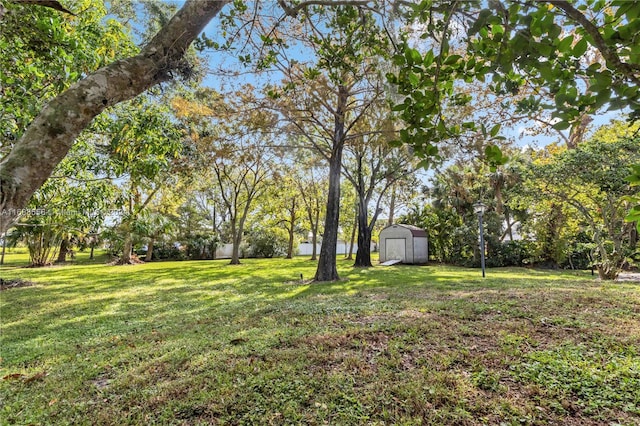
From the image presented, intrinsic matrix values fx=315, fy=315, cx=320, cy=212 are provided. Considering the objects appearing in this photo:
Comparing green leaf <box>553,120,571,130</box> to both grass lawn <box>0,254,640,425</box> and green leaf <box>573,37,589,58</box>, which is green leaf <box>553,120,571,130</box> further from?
grass lawn <box>0,254,640,425</box>

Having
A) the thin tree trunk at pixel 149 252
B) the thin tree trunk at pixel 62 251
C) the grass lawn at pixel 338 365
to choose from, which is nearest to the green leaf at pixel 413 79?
the grass lawn at pixel 338 365

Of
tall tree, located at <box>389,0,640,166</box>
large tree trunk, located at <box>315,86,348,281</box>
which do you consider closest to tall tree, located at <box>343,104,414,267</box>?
large tree trunk, located at <box>315,86,348,281</box>

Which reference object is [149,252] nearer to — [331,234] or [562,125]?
[331,234]

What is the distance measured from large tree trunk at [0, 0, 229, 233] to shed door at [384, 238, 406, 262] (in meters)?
18.4

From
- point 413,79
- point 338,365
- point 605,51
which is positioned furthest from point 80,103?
point 338,365

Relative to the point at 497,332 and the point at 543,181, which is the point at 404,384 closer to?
the point at 497,332

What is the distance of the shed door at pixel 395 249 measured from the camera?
19.2 metres

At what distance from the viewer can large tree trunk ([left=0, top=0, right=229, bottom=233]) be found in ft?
4.30

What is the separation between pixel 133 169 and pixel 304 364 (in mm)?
2752

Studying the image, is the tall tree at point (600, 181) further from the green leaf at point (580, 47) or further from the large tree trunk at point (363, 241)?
the green leaf at point (580, 47)

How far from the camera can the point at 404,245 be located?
19.2 metres

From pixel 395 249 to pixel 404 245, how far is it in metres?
0.62

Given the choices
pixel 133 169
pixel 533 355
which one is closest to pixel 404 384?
pixel 533 355

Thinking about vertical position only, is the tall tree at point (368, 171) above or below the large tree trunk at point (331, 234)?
above
